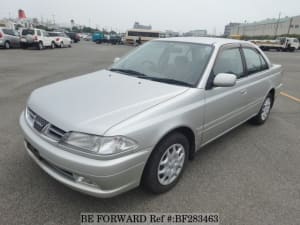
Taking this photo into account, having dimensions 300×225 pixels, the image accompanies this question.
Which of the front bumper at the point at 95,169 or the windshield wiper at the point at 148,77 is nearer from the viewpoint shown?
the front bumper at the point at 95,169

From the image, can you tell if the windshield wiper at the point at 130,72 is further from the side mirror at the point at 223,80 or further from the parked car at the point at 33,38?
the parked car at the point at 33,38

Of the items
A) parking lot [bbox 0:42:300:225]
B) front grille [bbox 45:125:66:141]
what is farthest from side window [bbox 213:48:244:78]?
front grille [bbox 45:125:66:141]

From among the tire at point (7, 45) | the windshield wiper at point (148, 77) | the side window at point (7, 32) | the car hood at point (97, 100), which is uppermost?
the side window at point (7, 32)

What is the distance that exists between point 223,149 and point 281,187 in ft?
3.34

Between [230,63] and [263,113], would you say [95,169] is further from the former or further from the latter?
[263,113]

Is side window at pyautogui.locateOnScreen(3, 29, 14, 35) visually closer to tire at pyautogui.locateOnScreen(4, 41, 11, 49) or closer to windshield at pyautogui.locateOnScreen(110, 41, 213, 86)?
tire at pyautogui.locateOnScreen(4, 41, 11, 49)

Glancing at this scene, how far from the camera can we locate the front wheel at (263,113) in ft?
15.1

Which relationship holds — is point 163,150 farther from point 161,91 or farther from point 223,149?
Result: point 223,149

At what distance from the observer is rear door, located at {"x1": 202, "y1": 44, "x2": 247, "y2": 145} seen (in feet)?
9.69

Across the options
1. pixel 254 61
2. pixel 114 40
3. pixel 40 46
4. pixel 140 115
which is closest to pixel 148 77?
pixel 140 115

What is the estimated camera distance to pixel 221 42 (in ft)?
11.1

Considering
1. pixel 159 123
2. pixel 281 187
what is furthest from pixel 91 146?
pixel 281 187

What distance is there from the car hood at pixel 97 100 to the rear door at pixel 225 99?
0.50m

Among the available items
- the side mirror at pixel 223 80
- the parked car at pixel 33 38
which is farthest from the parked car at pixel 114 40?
the side mirror at pixel 223 80
